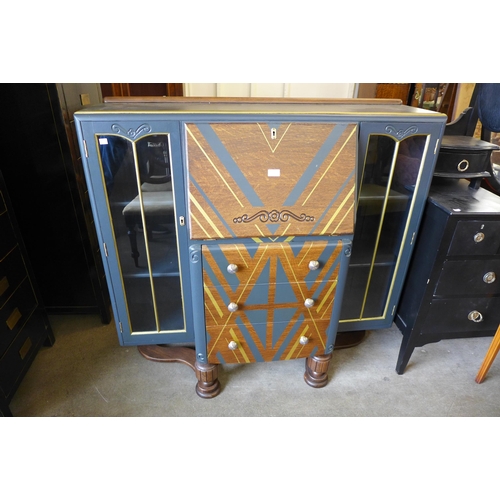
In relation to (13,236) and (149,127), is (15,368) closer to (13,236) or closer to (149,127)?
(13,236)

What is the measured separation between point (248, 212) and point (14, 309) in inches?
43.5

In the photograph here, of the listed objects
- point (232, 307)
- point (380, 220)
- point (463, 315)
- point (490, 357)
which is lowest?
point (490, 357)

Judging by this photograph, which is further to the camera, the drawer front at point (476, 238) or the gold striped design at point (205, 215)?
the drawer front at point (476, 238)

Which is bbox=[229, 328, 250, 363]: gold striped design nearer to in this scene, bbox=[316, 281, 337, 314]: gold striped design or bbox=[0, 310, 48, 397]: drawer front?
bbox=[316, 281, 337, 314]: gold striped design

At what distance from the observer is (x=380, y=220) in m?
Answer: 1.53

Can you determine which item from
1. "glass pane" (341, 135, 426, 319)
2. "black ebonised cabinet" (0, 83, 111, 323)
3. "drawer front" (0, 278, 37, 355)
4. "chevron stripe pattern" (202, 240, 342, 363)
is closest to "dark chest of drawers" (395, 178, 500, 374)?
"glass pane" (341, 135, 426, 319)

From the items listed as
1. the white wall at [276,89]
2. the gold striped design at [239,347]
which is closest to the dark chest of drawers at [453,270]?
the gold striped design at [239,347]

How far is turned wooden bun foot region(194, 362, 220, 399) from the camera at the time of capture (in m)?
1.55

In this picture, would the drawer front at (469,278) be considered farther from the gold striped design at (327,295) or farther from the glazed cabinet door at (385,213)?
the gold striped design at (327,295)

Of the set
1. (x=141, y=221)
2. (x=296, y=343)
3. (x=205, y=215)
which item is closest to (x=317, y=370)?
(x=296, y=343)

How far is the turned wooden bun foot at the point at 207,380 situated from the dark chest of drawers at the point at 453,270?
896mm

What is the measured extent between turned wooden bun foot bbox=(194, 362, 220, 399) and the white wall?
2.39 meters

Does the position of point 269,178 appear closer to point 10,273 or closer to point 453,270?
point 453,270

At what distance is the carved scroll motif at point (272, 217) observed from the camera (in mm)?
1249
